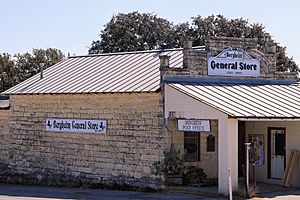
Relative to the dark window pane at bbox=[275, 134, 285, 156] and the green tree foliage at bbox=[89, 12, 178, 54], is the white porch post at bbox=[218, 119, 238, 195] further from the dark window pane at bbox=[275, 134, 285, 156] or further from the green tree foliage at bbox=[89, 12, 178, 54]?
the green tree foliage at bbox=[89, 12, 178, 54]

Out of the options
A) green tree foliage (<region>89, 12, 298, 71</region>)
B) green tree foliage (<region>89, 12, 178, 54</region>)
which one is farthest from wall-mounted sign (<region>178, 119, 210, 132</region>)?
green tree foliage (<region>89, 12, 178, 54</region>)

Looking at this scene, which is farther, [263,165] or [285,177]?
[263,165]

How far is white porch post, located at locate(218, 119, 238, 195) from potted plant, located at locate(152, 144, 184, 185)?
2303mm

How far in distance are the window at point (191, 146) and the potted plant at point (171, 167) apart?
90 centimetres

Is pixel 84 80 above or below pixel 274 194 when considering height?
above

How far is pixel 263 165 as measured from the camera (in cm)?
2544

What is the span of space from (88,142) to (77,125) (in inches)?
33.1

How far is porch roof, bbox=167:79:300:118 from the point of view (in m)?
21.3

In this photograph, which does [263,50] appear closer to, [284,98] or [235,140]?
[284,98]

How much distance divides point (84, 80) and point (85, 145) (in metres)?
2.92

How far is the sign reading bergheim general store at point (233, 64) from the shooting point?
24.6m

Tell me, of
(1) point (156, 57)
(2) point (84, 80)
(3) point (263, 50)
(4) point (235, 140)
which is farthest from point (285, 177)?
(2) point (84, 80)

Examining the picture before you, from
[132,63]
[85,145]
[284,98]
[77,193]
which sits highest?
[132,63]

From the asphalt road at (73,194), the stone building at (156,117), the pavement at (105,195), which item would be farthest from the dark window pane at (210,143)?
the asphalt road at (73,194)
